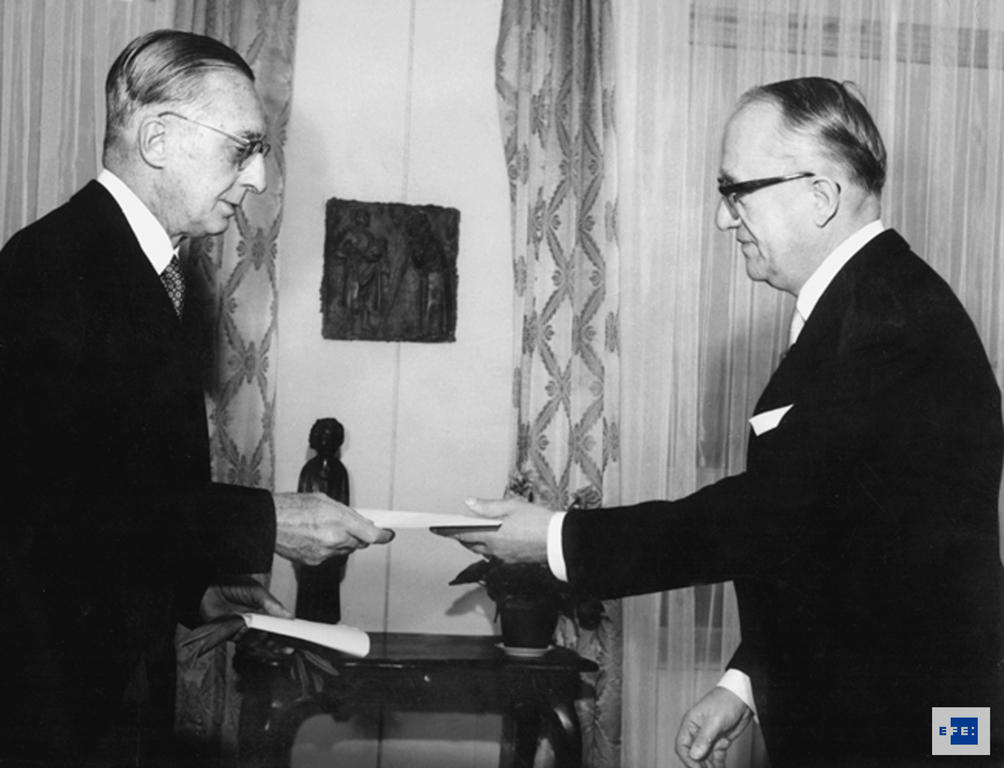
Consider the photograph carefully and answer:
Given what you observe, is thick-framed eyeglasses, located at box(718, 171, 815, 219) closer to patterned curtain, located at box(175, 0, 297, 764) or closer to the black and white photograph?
the black and white photograph

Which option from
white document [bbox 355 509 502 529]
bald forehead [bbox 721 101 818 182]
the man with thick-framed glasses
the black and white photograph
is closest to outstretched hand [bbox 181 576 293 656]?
the black and white photograph

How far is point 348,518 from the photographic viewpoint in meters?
2.31

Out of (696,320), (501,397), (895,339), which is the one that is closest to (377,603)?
(501,397)

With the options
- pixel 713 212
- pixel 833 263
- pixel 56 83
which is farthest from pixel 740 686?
pixel 56 83

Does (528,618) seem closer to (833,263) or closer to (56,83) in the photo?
(833,263)

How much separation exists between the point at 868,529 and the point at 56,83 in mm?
3090

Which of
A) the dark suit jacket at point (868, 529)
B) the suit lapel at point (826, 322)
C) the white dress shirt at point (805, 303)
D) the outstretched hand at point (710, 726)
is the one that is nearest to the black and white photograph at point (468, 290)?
the white dress shirt at point (805, 303)

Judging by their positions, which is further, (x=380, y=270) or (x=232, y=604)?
(x=380, y=270)

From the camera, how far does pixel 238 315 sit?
3850mm

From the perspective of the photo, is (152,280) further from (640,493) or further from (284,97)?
(640,493)

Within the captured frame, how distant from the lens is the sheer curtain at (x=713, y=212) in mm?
3982

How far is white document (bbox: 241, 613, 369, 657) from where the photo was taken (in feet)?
8.09

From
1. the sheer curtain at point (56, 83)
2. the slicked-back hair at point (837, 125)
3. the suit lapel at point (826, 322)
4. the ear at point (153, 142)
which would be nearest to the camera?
the suit lapel at point (826, 322)

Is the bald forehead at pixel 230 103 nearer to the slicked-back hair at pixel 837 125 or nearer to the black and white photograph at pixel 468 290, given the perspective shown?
the black and white photograph at pixel 468 290
